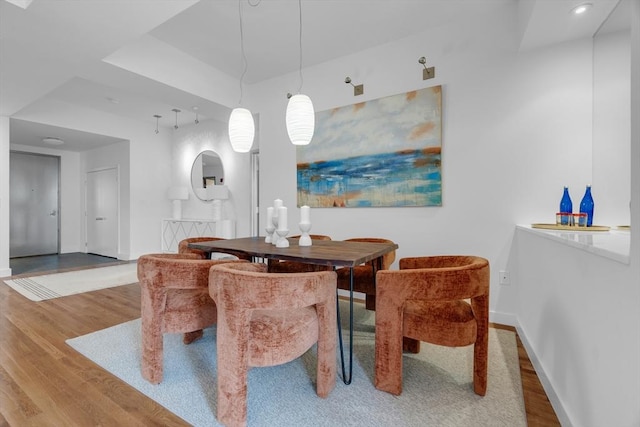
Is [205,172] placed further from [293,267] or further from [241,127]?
[293,267]

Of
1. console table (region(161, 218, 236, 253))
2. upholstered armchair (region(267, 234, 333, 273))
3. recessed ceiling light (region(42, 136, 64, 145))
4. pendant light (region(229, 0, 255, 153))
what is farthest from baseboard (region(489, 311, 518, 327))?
recessed ceiling light (region(42, 136, 64, 145))

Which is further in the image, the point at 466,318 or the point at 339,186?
the point at 339,186

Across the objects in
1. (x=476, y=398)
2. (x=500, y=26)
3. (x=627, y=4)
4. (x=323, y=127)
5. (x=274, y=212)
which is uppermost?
(x=500, y=26)

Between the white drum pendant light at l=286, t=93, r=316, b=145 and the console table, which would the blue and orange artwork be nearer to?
the white drum pendant light at l=286, t=93, r=316, b=145

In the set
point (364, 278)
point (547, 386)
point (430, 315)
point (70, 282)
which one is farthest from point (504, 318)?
point (70, 282)

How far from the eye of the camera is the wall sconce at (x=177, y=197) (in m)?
5.28

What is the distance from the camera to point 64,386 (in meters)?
1.60

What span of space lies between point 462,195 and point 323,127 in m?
1.68

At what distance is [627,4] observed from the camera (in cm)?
185

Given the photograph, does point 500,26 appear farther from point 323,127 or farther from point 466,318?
point 466,318

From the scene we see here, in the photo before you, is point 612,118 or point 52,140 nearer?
point 612,118

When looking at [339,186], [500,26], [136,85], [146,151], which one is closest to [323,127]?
[339,186]

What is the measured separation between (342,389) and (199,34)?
10.9ft

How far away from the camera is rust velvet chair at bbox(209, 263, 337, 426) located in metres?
1.22
